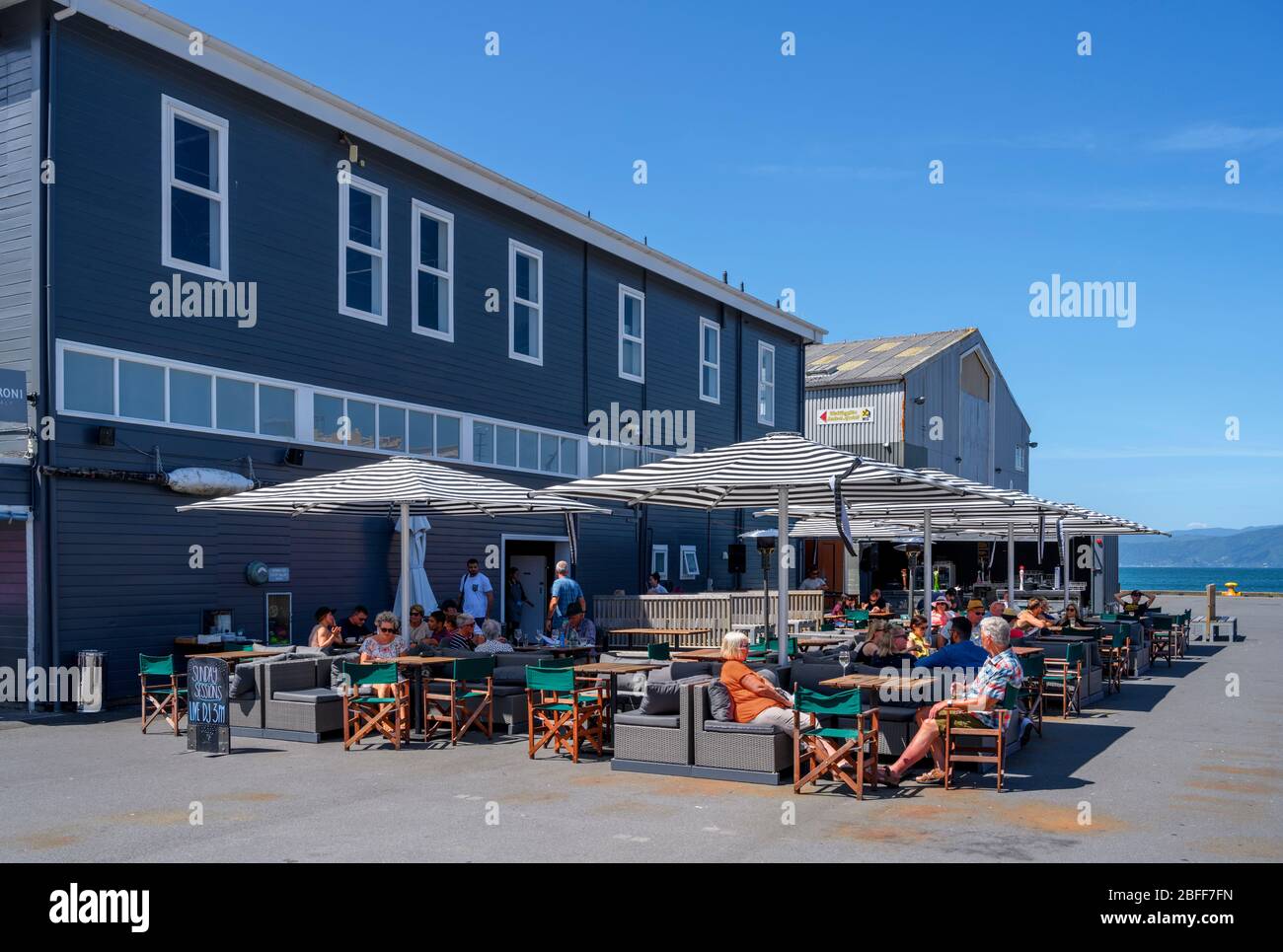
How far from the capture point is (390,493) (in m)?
12.4

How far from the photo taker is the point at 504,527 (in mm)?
21016

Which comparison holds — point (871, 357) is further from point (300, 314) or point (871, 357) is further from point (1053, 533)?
point (300, 314)

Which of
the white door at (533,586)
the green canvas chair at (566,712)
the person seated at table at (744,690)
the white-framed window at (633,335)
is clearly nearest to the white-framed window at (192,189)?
the green canvas chair at (566,712)

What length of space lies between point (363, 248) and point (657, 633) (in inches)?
294

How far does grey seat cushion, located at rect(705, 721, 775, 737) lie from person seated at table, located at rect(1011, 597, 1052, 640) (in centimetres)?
657

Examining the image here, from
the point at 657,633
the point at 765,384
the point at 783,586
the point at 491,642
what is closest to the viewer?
the point at 783,586

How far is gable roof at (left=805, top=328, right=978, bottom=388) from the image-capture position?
39.4 metres

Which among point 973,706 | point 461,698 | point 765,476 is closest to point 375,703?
point 461,698

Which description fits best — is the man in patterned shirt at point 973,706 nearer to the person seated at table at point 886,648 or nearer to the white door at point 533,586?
the person seated at table at point 886,648

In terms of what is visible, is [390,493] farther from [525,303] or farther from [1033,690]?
[525,303]

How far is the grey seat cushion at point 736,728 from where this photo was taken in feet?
30.7

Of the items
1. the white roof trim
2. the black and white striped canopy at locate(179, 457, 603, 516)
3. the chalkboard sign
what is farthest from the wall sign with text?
the chalkboard sign
